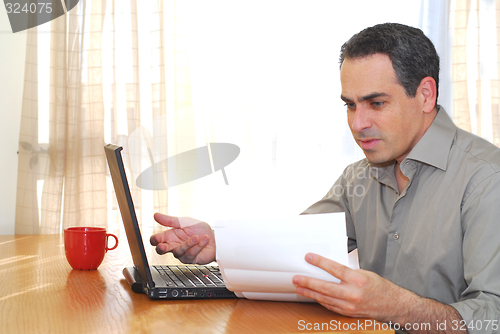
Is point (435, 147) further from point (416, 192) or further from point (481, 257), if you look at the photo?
point (481, 257)

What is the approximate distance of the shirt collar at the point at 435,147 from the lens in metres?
1.05

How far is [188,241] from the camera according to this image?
1029 mm

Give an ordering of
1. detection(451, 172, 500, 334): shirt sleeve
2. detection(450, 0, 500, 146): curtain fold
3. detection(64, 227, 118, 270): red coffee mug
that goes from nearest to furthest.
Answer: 1. detection(451, 172, 500, 334): shirt sleeve
2. detection(64, 227, 118, 270): red coffee mug
3. detection(450, 0, 500, 146): curtain fold

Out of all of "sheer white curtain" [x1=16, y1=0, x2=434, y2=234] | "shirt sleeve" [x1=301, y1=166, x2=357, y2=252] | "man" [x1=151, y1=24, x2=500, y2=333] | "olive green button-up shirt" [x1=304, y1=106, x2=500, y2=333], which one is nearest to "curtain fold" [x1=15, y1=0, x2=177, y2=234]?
"sheer white curtain" [x1=16, y1=0, x2=434, y2=234]

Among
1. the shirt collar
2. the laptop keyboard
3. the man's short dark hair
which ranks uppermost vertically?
the man's short dark hair

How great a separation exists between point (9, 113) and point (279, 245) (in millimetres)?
2078

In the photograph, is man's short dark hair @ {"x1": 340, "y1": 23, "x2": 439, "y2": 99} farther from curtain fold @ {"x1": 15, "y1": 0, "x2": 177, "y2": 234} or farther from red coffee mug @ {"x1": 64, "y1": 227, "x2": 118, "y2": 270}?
curtain fold @ {"x1": 15, "y1": 0, "x2": 177, "y2": 234}

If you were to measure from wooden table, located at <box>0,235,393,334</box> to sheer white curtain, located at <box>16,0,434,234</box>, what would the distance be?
143 centimetres

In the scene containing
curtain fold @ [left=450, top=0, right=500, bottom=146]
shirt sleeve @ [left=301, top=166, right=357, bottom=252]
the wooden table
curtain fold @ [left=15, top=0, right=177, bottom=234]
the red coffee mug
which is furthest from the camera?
curtain fold @ [left=450, top=0, right=500, bottom=146]

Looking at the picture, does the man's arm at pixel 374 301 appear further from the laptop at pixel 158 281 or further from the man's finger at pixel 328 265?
the laptop at pixel 158 281

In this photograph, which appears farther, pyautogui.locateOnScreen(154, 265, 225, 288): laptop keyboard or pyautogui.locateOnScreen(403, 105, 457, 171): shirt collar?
pyautogui.locateOnScreen(403, 105, 457, 171): shirt collar

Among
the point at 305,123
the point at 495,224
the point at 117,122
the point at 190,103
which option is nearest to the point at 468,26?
the point at 305,123

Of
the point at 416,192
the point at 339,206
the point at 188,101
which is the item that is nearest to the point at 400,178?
the point at 416,192

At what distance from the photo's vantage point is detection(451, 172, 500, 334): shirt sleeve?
31.1 inches
